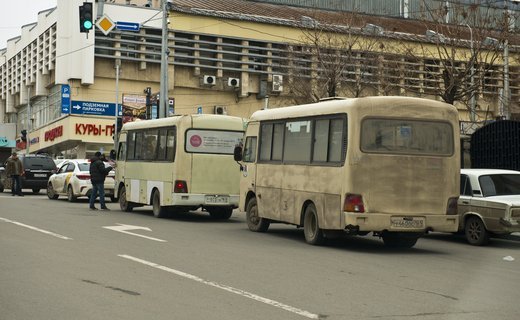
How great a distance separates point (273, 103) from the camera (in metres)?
58.8

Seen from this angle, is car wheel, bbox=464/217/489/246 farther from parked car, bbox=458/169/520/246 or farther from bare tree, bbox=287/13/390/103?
bare tree, bbox=287/13/390/103

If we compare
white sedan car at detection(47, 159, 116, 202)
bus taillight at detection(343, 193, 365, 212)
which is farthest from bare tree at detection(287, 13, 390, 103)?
bus taillight at detection(343, 193, 365, 212)

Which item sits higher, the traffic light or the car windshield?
the traffic light

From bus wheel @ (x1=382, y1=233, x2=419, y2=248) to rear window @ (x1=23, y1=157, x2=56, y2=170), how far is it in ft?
75.6

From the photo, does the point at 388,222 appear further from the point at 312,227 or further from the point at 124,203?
the point at 124,203

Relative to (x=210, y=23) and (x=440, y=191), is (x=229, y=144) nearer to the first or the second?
(x=440, y=191)

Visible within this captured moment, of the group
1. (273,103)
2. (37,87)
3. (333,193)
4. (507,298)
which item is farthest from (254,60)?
(507,298)

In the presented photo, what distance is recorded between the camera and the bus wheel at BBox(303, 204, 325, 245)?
50.5 ft

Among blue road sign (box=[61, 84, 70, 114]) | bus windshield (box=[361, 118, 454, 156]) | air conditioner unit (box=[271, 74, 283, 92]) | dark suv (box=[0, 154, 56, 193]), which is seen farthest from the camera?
air conditioner unit (box=[271, 74, 283, 92])

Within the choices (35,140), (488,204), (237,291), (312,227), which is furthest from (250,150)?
(35,140)

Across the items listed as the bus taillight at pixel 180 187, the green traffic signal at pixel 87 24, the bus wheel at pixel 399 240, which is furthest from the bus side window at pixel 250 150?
the green traffic signal at pixel 87 24

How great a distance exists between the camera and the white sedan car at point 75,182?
3003 centimetres

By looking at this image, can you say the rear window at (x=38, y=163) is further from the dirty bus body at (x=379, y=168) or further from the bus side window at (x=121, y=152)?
the dirty bus body at (x=379, y=168)

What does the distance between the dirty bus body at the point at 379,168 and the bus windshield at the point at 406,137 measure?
0.02m
